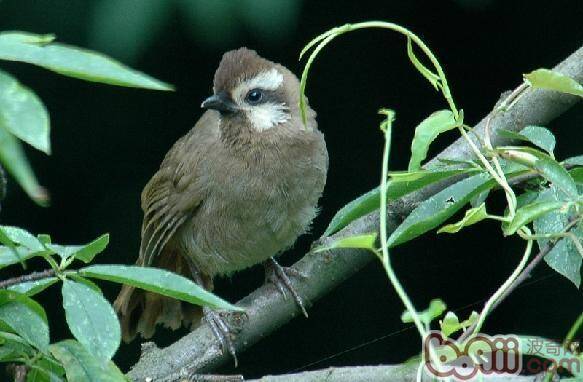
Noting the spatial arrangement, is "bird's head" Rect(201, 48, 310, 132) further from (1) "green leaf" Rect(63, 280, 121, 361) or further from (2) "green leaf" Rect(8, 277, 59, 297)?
(1) "green leaf" Rect(63, 280, 121, 361)

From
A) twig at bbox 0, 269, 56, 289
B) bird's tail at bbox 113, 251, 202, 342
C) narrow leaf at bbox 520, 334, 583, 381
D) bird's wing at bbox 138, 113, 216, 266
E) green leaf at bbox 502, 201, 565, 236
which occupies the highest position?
green leaf at bbox 502, 201, 565, 236

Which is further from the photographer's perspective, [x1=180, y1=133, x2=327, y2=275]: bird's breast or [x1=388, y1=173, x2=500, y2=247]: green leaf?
[x1=180, y1=133, x2=327, y2=275]: bird's breast

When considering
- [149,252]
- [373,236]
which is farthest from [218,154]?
[373,236]

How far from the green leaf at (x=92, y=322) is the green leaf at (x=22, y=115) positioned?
0.31 m

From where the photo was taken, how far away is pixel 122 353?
3.92 meters

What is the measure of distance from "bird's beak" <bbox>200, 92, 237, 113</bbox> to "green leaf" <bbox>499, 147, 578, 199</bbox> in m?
1.65

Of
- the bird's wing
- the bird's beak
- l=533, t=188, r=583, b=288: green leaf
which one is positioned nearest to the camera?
l=533, t=188, r=583, b=288: green leaf

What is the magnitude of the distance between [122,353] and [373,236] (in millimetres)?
3044

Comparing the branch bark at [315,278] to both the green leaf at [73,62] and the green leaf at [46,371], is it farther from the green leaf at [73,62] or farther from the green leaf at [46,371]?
the green leaf at [73,62]

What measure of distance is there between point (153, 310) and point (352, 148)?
4.02ft

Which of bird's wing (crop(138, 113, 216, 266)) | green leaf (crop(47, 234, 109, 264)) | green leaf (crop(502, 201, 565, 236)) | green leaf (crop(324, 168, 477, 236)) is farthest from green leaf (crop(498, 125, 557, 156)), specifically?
bird's wing (crop(138, 113, 216, 266))

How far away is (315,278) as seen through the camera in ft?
8.54

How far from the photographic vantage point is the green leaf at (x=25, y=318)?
44.2 inches

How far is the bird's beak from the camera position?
2.84 meters
